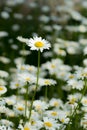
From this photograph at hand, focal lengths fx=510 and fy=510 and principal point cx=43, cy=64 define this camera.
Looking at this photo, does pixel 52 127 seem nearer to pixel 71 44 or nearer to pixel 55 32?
pixel 71 44

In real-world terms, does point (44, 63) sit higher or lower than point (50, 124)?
higher

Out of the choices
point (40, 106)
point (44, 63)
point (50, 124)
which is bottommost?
point (50, 124)

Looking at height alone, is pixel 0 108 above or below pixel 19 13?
below

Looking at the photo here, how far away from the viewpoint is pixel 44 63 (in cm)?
504

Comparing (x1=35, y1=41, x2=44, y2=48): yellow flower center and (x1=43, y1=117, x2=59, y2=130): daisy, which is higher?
(x1=35, y1=41, x2=44, y2=48): yellow flower center

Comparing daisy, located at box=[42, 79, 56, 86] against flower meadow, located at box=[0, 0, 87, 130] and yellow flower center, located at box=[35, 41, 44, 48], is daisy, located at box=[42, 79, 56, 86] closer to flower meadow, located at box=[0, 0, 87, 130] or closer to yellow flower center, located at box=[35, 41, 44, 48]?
flower meadow, located at box=[0, 0, 87, 130]

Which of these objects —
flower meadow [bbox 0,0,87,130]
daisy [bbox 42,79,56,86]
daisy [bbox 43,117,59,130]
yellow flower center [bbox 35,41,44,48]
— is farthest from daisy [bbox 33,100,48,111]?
yellow flower center [bbox 35,41,44,48]

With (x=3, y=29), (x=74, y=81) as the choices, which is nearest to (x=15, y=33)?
(x=3, y=29)

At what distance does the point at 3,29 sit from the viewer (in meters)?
5.82

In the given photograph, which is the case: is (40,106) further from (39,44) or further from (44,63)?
(44,63)

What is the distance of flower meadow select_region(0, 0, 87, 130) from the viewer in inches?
127

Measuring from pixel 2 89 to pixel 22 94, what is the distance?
1.26m

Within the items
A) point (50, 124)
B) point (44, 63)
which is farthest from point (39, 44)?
point (44, 63)

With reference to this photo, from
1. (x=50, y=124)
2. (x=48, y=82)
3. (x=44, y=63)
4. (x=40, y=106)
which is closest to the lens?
(x=50, y=124)
